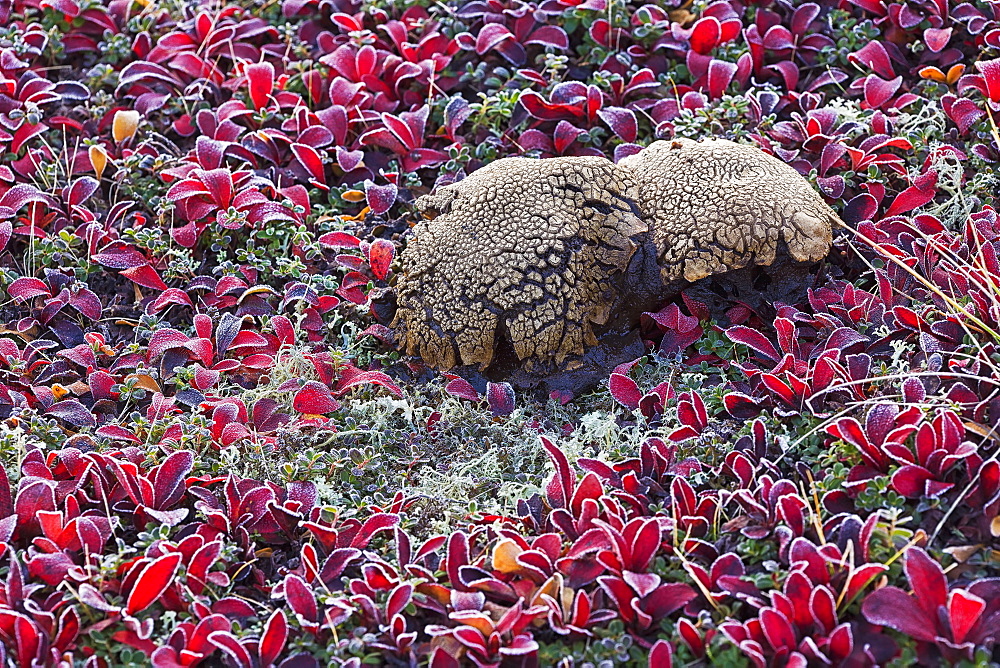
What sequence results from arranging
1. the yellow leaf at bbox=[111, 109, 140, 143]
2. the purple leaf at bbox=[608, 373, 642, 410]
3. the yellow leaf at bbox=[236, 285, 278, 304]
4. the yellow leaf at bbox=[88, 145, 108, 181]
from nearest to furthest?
the purple leaf at bbox=[608, 373, 642, 410] → the yellow leaf at bbox=[236, 285, 278, 304] → the yellow leaf at bbox=[88, 145, 108, 181] → the yellow leaf at bbox=[111, 109, 140, 143]

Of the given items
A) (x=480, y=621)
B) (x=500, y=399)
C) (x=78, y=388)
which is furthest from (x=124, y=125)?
(x=480, y=621)

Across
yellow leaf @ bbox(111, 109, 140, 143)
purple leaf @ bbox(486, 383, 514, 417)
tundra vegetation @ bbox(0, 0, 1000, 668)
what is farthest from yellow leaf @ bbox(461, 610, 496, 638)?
yellow leaf @ bbox(111, 109, 140, 143)

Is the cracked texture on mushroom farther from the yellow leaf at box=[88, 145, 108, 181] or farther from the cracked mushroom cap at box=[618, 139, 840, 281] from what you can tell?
the yellow leaf at box=[88, 145, 108, 181]

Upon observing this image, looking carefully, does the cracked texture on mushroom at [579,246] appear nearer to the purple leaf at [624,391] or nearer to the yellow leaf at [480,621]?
the purple leaf at [624,391]

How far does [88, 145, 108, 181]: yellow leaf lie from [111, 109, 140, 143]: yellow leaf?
130 millimetres

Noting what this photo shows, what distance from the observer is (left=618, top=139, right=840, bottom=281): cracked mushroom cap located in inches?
99.2

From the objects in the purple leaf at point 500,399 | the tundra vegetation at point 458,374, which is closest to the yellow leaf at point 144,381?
the tundra vegetation at point 458,374

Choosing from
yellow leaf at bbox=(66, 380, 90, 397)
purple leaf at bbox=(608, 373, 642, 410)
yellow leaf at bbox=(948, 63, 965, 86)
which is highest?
yellow leaf at bbox=(948, 63, 965, 86)

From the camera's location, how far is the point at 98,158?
314cm

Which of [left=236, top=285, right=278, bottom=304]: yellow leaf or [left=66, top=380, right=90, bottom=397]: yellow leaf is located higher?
[left=236, top=285, right=278, bottom=304]: yellow leaf

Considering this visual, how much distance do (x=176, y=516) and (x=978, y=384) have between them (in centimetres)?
178

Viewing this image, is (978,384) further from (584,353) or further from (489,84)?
(489,84)

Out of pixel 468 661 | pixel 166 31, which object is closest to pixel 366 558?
pixel 468 661

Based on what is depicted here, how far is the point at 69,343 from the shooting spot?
2.80 metres
